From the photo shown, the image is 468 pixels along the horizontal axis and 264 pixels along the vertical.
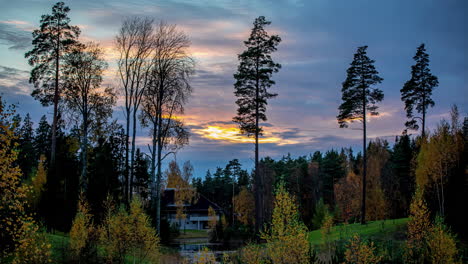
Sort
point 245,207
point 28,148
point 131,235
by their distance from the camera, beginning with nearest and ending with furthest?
point 131,235 < point 245,207 < point 28,148

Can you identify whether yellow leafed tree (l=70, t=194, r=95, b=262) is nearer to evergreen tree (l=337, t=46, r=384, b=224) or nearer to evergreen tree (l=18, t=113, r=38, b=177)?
evergreen tree (l=337, t=46, r=384, b=224)

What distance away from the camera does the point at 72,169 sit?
26344 millimetres

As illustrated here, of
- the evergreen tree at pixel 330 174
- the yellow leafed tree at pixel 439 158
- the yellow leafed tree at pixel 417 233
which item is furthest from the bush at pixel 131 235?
the evergreen tree at pixel 330 174

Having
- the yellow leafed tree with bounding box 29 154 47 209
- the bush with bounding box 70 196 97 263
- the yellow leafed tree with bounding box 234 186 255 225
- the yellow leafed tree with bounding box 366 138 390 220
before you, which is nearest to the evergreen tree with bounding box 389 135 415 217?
the yellow leafed tree with bounding box 366 138 390 220

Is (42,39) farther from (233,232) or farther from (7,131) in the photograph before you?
(233,232)

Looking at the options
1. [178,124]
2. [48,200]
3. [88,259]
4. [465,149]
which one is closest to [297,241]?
[88,259]

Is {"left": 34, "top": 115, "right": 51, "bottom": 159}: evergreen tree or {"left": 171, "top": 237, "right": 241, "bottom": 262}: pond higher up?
{"left": 34, "top": 115, "right": 51, "bottom": 159}: evergreen tree

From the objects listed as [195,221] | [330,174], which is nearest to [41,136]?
[195,221]

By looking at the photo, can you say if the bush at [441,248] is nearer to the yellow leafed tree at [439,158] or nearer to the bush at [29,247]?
the yellow leafed tree at [439,158]

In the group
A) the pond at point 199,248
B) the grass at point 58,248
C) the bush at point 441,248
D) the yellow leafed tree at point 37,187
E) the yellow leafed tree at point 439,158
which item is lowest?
the pond at point 199,248

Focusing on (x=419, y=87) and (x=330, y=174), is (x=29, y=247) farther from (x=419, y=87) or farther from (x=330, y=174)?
(x=330, y=174)

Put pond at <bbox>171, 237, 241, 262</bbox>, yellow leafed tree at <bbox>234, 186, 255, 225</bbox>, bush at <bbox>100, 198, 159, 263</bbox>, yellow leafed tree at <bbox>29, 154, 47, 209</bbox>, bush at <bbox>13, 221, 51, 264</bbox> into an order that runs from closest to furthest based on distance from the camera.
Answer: bush at <bbox>13, 221, 51, 264</bbox> → bush at <bbox>100, 198, 159, 263</bbox> → yellow leafed tree at <bbox>29, 154, 47, 209</bbox> → pond at <bbox>171, 237, 241, 262</bbox> → yellow leafed tree at <bbox>234, 186, 255, 225</bbox>

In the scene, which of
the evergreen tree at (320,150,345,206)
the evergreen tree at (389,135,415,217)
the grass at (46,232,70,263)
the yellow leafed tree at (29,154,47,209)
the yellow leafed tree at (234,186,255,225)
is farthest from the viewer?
the evergreen tree at (320,150,345,206)

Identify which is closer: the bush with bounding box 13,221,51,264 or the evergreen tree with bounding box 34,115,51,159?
the bush with bounding box 13,221,51,264
